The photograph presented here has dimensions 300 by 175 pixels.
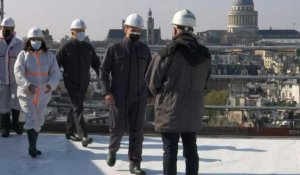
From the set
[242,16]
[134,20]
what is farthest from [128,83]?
[242,16]

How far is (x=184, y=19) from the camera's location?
447 cm

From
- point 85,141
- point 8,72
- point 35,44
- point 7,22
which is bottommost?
point 85,141

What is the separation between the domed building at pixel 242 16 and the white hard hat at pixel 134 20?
431 feet

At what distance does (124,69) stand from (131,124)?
0.49 m

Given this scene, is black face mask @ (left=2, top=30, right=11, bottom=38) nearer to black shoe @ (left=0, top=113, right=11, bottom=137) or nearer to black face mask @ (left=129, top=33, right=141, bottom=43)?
black shoe @ (left=0, top=113, right=11, bottom=137)

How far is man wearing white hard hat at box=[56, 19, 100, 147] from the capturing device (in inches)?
254

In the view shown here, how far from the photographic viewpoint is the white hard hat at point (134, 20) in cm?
521

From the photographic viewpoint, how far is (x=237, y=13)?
141 metres

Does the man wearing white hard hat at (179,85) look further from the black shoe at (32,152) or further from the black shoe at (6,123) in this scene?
the black shoe at (6,123)

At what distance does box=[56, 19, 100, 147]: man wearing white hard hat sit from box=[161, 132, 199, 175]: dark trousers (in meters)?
1.96

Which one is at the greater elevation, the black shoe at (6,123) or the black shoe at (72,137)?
the black shoe at (6,123)

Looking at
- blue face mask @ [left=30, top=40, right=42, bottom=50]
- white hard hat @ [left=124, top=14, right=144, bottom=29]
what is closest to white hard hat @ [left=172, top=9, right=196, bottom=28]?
white hard hat @ [left=124, top=14, right=144, bottom=29]

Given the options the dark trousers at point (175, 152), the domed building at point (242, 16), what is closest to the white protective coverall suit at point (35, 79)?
the dark trousers at point (175, 152)

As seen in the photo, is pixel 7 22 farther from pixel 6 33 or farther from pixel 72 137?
pixel 72 137
